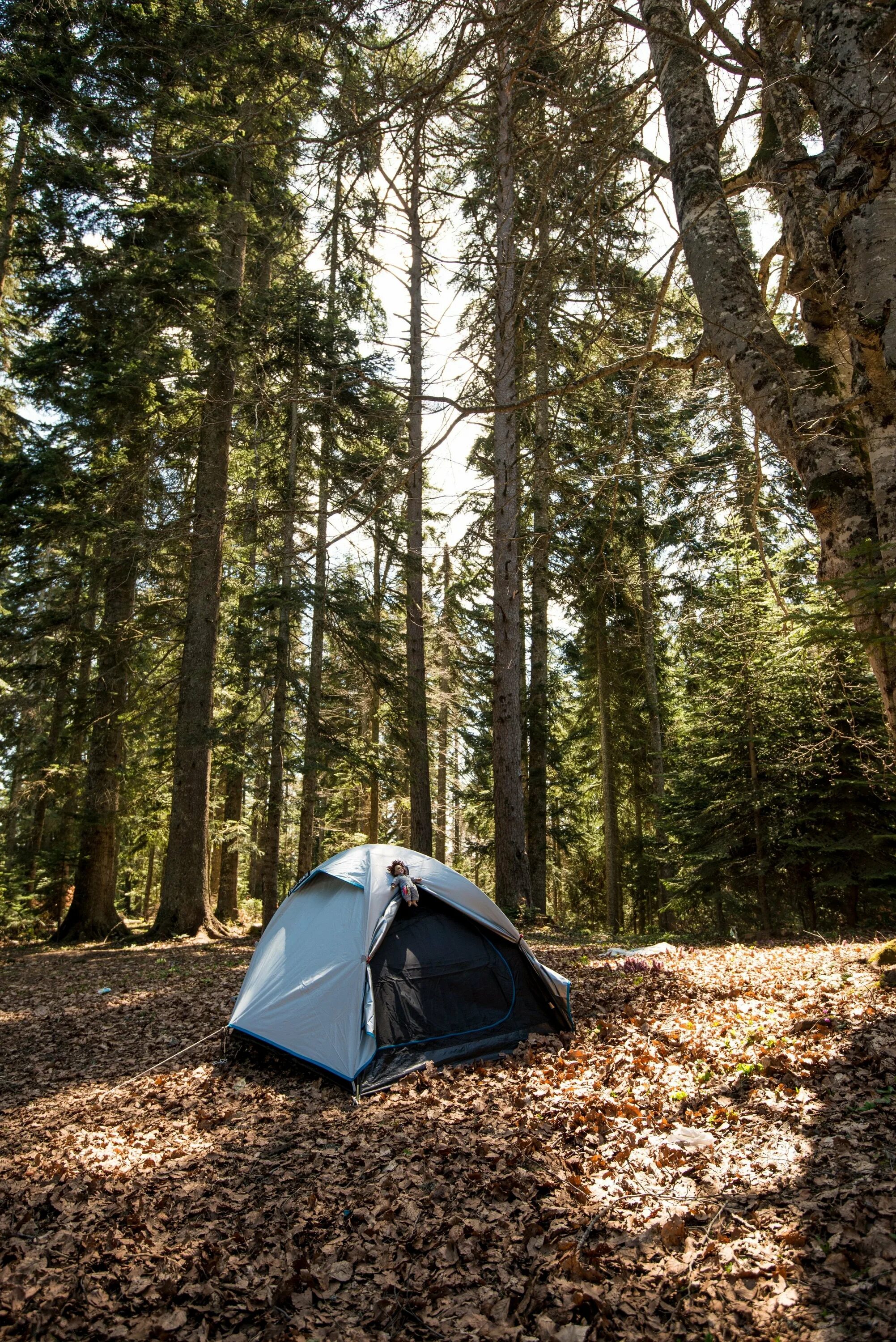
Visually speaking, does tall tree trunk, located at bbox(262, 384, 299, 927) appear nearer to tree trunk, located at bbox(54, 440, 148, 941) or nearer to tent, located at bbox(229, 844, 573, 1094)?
tree trunk, located at bbox(54, 440, 148, 941)

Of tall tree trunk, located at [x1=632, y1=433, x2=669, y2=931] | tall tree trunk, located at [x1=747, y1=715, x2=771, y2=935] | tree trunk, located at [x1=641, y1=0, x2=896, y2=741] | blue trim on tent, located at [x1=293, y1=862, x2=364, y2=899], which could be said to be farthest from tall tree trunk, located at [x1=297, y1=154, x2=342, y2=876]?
tree trunk, located at [x1=641, y1=0, x2=896, y2=741]

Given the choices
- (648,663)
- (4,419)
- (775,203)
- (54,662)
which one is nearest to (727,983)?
(775,203)

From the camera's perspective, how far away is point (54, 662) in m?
10.9

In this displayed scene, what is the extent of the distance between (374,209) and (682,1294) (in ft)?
16.8

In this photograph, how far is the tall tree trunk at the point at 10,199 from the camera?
11531 mm

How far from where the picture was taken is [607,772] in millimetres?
14539

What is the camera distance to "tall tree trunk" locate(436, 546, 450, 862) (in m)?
14.4

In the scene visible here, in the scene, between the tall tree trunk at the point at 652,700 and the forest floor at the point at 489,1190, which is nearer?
the forest floor at the point at 489,1190

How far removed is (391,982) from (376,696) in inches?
351

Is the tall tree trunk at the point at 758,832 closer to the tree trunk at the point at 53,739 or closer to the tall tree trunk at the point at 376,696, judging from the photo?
the tall tree trunk at the point at 376,696

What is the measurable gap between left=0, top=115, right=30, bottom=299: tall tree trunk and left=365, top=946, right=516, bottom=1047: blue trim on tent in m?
12.9

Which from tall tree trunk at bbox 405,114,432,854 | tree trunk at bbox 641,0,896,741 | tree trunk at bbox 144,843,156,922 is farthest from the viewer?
tree trunk at bbox 144,843,156,922

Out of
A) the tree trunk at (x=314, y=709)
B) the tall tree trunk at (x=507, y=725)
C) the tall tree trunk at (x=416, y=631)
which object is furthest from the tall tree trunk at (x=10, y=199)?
the tall tree trunk at (x=507, y=725)

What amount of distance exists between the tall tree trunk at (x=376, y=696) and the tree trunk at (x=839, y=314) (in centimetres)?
472
